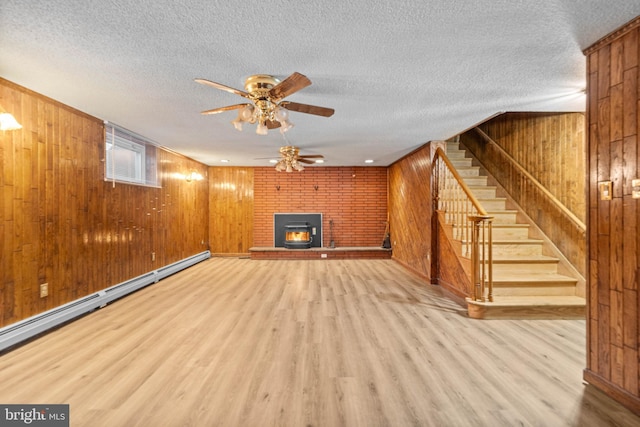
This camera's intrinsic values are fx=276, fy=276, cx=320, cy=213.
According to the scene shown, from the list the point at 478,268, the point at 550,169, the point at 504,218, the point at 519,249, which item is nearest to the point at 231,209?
the point at 478,268

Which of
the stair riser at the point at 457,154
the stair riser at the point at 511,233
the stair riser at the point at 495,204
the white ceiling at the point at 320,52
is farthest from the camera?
the stair riser at the point at 457,154

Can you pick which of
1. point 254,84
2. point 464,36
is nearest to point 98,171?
point 254,84

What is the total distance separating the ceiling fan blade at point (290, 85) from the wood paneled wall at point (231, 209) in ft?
18.3

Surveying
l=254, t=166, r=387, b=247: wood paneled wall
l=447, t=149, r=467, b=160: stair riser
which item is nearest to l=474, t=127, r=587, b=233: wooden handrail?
l=447, t=149, r=467, b=160: stair riser

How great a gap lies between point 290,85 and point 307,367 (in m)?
2.19

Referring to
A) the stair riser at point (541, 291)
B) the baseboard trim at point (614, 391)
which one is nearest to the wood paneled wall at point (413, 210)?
the stair riser at point (541, 291)

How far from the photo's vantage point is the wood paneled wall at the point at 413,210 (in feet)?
16.3

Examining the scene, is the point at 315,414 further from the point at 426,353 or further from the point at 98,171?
the point at 98,171

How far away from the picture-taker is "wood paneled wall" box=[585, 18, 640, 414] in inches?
68.7

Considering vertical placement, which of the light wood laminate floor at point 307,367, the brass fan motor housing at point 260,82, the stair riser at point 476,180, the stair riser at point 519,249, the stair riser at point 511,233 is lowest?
the light wood laminate floor at point 307,367

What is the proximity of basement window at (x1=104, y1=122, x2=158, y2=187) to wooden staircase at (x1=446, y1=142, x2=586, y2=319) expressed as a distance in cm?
516

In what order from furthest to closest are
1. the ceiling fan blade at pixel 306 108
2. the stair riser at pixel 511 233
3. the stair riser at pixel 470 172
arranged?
the stair riser at pixel 470 172 → the stair riser at pixel 511 233 → the ceiling fan blade at pixel 306 108

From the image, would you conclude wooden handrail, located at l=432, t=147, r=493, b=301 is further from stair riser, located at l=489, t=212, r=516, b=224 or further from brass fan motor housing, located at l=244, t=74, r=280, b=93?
brass fan motor housing, located at l=244, t=74, r=280, b=93

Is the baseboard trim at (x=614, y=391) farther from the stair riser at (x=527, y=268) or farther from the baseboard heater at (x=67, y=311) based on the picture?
the baseboard heater at (x=67, y=311)
